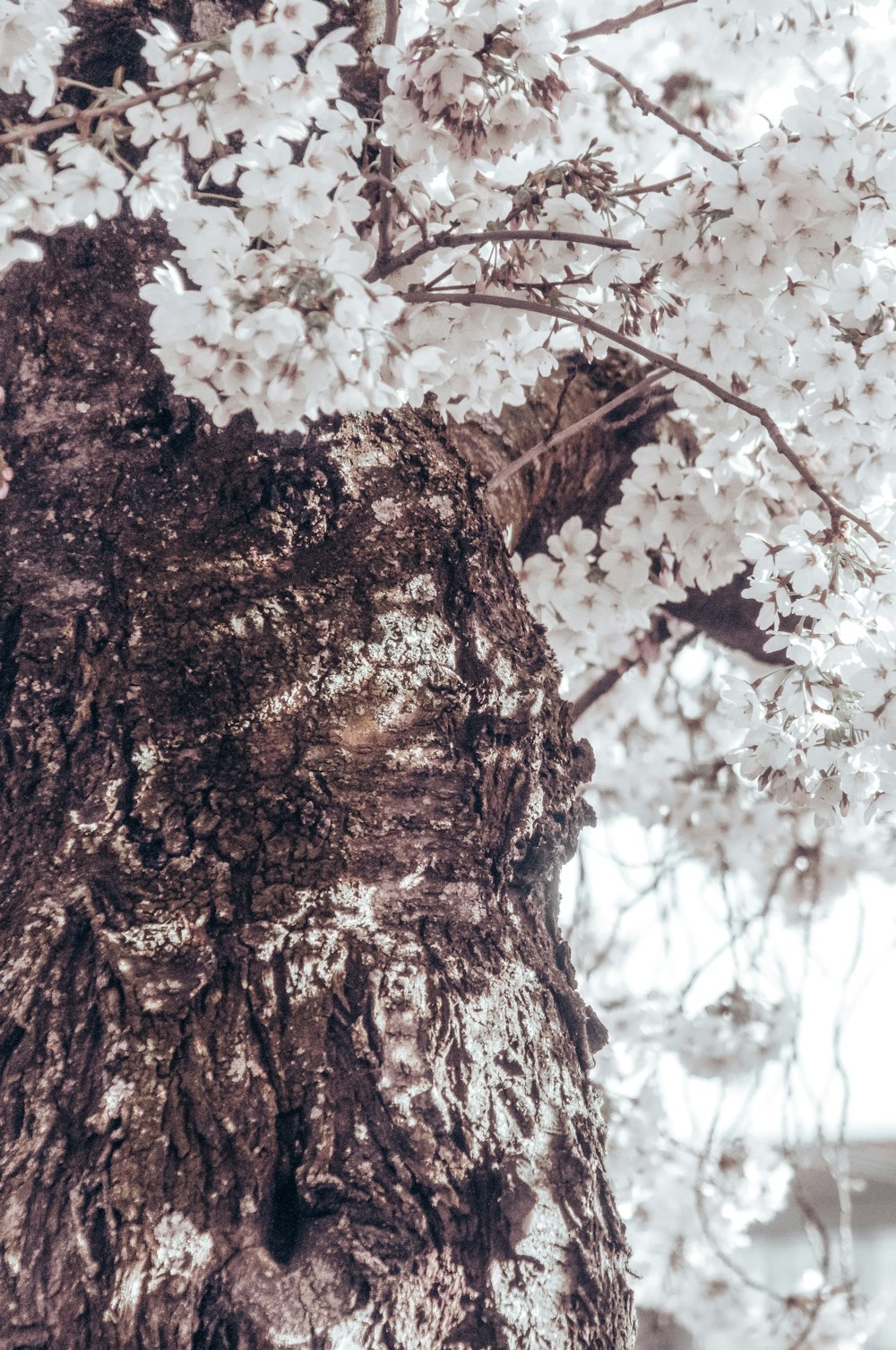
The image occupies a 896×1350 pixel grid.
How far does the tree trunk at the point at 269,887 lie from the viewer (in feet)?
2.10

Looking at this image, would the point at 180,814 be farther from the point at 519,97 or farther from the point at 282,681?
the point at 519,97

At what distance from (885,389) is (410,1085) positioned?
25.9 inches

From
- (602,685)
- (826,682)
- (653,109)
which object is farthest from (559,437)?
(602,685)

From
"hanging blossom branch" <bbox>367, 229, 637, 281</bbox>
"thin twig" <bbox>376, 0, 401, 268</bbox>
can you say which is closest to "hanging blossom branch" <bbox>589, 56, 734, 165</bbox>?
"hanging blossom branch" <bbox>367, 229, 637, 281</bbox>

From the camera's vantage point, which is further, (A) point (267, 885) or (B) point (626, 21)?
(B) point (626, 21)

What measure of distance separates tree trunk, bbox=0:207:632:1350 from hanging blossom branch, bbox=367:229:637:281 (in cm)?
14

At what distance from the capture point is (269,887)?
74 centimetres

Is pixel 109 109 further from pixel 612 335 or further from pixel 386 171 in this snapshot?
pixel 612 335

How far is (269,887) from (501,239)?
1.73ft

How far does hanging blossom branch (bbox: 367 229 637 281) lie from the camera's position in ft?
2.56

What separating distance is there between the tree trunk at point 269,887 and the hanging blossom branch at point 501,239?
144 millimetres

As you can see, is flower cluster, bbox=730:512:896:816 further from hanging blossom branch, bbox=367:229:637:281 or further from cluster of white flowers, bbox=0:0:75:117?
cluster of white flowers, bbox=0:0:75:117

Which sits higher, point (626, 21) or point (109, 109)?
point (626, 21)

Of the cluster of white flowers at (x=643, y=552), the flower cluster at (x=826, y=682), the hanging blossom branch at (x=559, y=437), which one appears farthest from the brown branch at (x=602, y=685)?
the flower cluster at (x=826, y=682)
